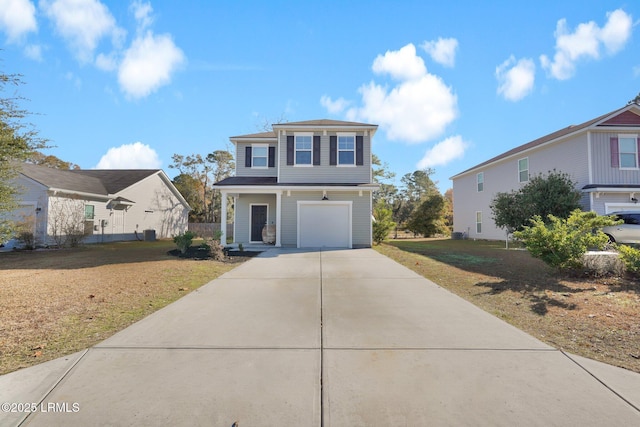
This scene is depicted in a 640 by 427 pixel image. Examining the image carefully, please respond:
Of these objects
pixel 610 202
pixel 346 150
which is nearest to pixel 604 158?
pixel 610 202

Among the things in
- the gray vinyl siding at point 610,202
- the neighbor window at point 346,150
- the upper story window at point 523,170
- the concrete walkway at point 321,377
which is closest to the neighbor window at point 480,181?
the upper story window at point 523,170

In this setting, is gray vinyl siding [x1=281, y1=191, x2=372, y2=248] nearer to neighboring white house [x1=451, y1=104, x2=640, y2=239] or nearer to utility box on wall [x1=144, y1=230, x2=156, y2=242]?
neighboring white house [x1=451, y1=104, x2=640, y2=239]

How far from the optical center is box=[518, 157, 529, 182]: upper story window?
776 inches

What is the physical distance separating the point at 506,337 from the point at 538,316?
152 centimetres

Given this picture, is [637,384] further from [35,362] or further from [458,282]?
[35,362]

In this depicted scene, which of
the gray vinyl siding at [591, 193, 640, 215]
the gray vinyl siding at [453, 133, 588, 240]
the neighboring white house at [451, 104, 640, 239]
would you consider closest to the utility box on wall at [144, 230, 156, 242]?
the gray vinyl siding at [453, 133, 588, 240]

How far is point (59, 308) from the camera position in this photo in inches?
198

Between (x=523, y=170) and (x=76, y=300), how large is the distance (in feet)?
74.6

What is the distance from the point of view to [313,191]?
14.9 metres

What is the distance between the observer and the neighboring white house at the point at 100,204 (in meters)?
16.3

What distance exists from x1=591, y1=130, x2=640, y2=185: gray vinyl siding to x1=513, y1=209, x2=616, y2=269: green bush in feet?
33.7

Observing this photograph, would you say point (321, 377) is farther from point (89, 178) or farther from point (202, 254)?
point (89, 178)

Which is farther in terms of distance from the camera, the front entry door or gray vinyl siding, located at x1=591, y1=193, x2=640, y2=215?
the front entry door

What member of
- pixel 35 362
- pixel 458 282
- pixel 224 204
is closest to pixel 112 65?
pixel 224 204
